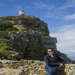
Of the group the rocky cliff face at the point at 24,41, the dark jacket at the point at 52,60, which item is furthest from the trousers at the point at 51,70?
the rocky cliff face at the point at 24,41

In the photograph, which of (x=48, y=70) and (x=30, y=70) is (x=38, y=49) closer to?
(x=30, y=70)

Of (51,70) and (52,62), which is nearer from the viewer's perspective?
(52,62)

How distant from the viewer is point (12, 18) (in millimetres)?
61094

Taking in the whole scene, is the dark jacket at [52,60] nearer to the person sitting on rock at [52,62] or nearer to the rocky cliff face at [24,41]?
the person sitting on rock at [52,62]

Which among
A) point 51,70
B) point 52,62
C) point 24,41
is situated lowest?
point 51,70

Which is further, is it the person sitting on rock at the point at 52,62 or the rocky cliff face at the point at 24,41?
the rocky cliff face at the point at 24,41

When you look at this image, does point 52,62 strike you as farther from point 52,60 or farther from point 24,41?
point 24,41

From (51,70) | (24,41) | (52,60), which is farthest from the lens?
(24,41)

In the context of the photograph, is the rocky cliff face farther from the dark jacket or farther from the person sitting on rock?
the dark jacket

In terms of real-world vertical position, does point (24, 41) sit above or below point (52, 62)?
above

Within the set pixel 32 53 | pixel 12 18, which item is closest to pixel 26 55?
pixel 32 53

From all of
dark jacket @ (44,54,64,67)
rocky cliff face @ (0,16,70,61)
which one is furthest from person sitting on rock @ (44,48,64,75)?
rocky cliff face @ (0,16,70,61)

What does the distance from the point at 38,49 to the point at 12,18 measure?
774 inches

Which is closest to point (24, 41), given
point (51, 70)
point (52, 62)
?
point (51, 70)
